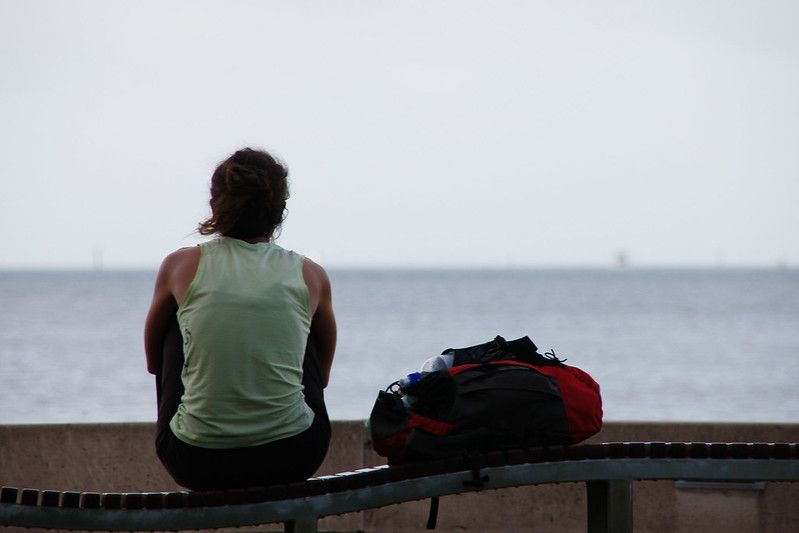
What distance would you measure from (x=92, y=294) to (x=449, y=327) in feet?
174

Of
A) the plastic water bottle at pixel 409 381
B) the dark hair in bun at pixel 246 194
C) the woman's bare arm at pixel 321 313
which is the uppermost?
the dark hair in bun at pixel 246 194

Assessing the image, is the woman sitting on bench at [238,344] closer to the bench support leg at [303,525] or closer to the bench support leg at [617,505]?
the bench support leg at [303,525]

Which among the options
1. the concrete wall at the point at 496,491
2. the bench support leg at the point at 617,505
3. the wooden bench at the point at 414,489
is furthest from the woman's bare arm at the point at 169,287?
the concrete wall at the point at 496,491

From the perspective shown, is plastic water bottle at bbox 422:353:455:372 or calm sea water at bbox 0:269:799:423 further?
calm sea water at bbox 0:269:799:423

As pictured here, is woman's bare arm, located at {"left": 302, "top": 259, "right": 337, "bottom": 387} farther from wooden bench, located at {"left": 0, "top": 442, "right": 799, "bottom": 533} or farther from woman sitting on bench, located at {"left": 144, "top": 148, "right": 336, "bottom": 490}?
wooden bench, located at {"left": 0, "top": 442, "right": 799, "bottom": 533}

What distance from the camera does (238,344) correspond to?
10.8ft

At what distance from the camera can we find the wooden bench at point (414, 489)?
3.25 metres

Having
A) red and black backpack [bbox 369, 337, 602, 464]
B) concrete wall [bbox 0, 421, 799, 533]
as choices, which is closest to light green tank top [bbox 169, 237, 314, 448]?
red and black backpack [bbox 369, 337, 602, 464]

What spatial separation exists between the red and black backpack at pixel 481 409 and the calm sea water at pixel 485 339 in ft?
57.9

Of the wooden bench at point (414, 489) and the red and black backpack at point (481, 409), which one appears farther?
the red and black backpack at point (481, 409)

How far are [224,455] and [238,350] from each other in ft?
1.06

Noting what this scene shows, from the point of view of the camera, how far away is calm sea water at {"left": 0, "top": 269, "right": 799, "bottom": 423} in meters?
24.2

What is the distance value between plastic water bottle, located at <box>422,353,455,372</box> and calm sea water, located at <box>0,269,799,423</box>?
17.6m

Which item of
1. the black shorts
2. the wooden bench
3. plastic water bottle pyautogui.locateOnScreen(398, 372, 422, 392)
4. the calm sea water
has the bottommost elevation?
the calm sea water
